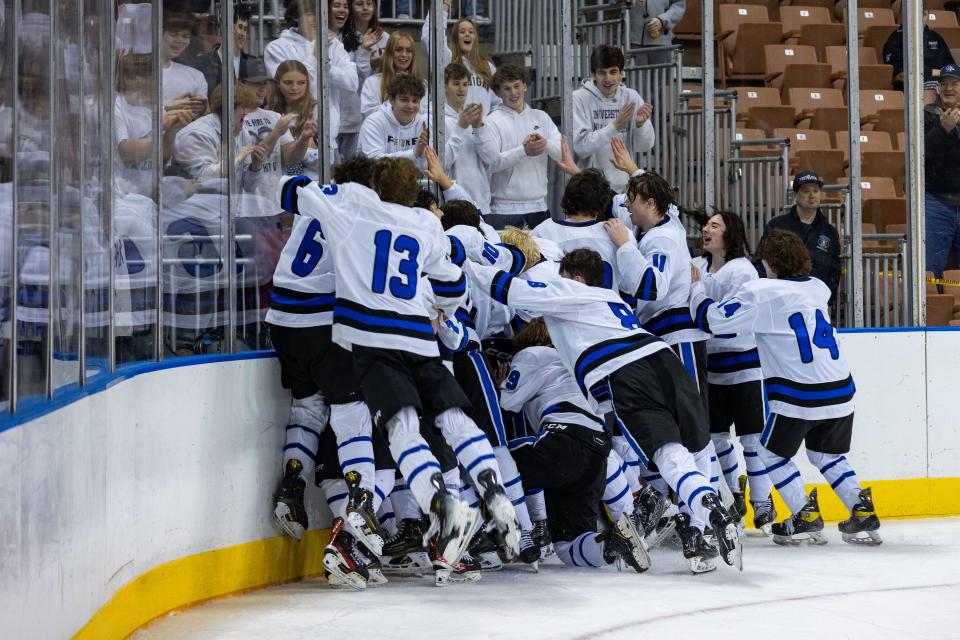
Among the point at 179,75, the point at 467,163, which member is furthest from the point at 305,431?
the point at 467,163

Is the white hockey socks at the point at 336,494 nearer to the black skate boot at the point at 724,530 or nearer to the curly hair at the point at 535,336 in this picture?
the curly hair at the point at 535,336

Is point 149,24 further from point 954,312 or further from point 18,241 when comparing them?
point 954,312

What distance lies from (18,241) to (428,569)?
93.4 inches

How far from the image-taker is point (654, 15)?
7215mm

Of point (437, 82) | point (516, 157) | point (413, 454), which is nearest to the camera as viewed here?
point (413, 454)

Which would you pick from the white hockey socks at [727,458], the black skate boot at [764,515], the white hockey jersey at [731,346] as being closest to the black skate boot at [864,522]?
the black skate boot at [764,515]

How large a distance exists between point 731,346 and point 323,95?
1860 millimetres

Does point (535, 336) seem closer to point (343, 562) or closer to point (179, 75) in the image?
point (343, 562)

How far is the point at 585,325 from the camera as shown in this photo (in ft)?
15.4

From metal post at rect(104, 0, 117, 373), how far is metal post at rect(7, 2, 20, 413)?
0.87 meters

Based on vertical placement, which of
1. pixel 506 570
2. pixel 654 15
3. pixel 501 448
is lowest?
pixel 506 570

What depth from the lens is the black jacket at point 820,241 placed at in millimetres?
6426

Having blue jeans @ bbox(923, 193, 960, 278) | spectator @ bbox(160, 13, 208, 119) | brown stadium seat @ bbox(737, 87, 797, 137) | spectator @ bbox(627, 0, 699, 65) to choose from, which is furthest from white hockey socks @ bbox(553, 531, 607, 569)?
brown stadium seat @ bbox(737, 87, 797, 137)

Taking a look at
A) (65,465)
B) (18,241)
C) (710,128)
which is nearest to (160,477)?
(65,465)
